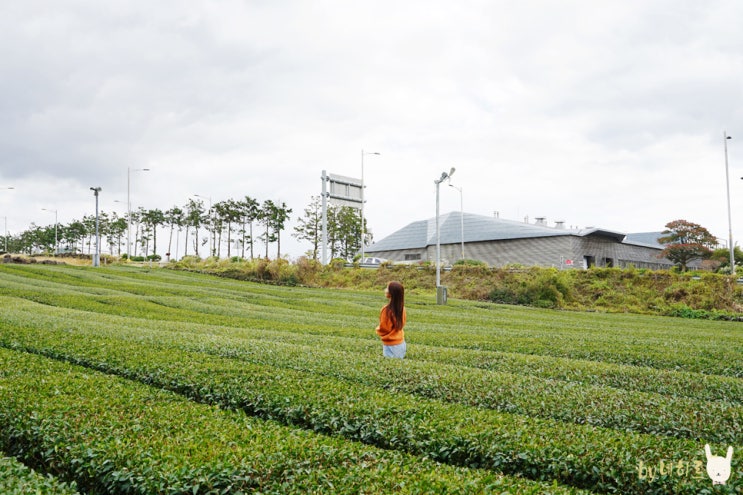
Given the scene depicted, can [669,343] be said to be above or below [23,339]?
below

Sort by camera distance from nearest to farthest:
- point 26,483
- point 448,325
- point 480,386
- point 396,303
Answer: point 26,483, point 480,386, point 396,303, point 448,325

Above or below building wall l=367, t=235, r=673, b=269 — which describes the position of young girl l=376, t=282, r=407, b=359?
below

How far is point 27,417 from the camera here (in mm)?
5906

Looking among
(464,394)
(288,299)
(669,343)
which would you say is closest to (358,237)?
(288,299)

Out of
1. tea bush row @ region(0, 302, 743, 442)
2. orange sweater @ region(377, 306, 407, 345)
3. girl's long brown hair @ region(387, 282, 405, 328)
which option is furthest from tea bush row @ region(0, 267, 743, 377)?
girl's long brown hair @ region(387, 282, 405, 328)

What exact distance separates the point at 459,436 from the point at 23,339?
9283 millimetres

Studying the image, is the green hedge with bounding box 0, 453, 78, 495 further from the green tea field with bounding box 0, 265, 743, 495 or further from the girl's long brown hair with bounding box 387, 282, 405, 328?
the girl's long brown hair with bounding box 387, 282, 405, 328

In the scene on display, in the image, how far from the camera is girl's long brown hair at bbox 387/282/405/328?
10.1m

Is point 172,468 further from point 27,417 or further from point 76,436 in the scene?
point 27,417

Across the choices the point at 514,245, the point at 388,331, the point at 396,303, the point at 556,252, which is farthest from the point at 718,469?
the point at 514,245

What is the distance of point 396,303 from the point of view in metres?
10.2

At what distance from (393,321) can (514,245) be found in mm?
46942

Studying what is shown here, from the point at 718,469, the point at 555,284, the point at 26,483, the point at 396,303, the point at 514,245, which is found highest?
the point at 514,245

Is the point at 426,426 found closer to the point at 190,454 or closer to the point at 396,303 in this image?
the point at 190,454
